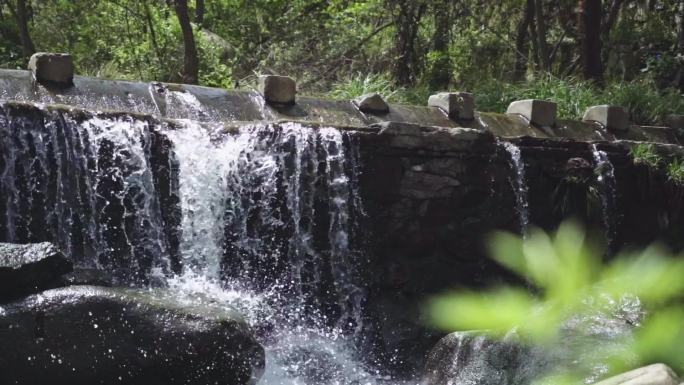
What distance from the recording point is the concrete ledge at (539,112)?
9.73 meters

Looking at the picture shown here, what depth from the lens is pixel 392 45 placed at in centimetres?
1405

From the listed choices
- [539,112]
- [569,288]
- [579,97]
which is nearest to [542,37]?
[579,97]

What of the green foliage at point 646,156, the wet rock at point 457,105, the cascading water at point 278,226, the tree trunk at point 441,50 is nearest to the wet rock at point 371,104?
the wet rock at point 457,105

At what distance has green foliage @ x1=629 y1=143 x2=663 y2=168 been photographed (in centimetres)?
898

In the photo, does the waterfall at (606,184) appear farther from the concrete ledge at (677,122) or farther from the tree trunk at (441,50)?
the tree trunk at (441,50)

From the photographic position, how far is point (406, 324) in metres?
7.32

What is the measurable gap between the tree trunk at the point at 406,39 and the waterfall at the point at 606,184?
5189mm

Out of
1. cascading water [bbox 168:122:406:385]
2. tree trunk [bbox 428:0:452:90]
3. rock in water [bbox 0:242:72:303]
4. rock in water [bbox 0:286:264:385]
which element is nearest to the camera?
rock in water [bbox 0:286:264:385]

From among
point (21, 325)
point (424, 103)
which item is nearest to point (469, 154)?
point (424, 103)

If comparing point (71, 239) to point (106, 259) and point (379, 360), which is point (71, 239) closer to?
point (106, 259)

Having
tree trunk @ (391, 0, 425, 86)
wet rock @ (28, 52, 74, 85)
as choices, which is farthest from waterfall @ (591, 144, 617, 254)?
wet rock @ (28, 52, 74, 85)

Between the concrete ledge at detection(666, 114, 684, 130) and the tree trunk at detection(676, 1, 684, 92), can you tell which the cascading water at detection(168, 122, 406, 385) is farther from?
the tree trunk at detection(676, 1, 684, 92)

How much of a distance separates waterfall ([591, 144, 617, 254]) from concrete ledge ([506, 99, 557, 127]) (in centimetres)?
104

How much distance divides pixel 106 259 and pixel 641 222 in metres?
6.31
